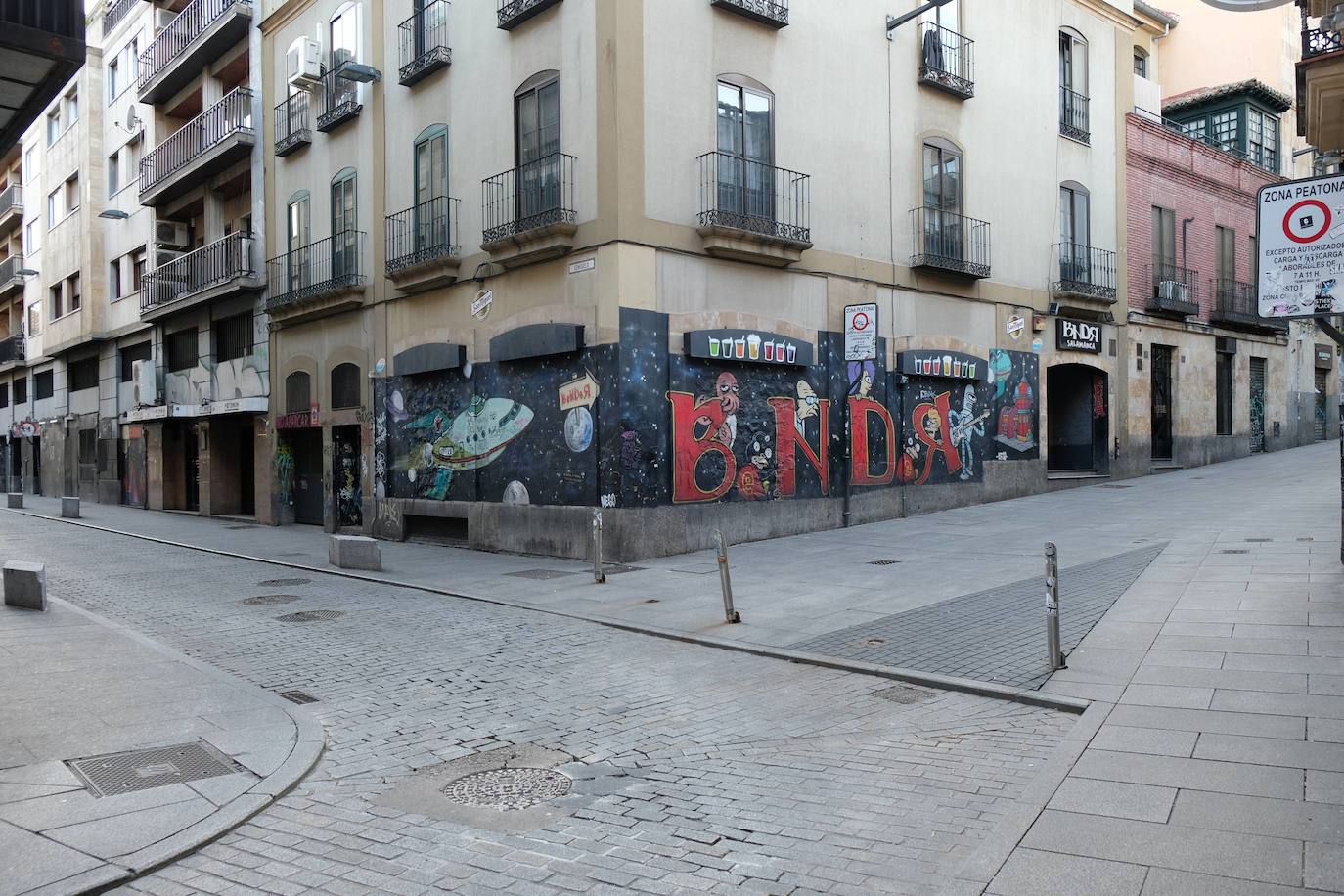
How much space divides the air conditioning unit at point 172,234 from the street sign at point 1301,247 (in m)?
30.4

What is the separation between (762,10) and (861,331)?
5.72 metres

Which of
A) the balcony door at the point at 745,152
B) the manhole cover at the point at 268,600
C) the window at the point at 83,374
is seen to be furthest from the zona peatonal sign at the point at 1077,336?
the window at the point at 83,374

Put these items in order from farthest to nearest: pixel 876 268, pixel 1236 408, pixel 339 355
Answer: pixel 1236 408
pixel 339 355
pixel 876 268

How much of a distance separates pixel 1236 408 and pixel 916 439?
48.9 feet

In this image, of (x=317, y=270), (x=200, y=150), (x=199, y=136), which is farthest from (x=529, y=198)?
(x=199, y=136)

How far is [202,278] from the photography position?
2661 cm

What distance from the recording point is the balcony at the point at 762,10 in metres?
15.9

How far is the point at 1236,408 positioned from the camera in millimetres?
28438

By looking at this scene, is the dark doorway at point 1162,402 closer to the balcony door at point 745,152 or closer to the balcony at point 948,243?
the balcony at point 948,243

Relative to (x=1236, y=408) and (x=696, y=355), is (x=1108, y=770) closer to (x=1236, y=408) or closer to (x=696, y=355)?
(x=696, y=355)

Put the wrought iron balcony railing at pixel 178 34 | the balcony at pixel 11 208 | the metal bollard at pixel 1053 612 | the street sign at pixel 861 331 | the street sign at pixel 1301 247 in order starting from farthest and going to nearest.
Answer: the balcony at pixel 11 208, the wrought iron balcony railing at pixel 178 34, the street sign at pixel 861 331, the metal bollard at pixel 1053 612, the street sign at pixel 1301 247

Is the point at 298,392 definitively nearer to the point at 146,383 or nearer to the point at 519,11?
the point at 146,383

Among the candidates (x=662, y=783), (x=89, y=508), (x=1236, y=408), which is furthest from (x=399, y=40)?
(x=1236, y=408)

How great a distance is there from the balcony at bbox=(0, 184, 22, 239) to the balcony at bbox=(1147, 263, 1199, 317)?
45.3 metres
